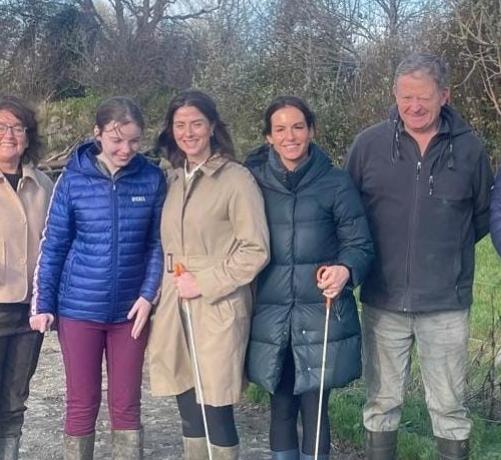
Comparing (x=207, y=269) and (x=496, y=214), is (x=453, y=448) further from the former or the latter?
(x=207, y=269)

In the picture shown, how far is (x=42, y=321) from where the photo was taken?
428cm

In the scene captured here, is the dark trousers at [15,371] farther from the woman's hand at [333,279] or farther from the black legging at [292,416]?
the woman's hand at [333,279]

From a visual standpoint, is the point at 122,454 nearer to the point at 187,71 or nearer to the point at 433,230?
the point at 433,230

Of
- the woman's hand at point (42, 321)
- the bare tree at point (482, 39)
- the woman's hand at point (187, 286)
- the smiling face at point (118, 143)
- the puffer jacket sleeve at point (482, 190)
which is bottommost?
the woman's hand at point (42, 321)

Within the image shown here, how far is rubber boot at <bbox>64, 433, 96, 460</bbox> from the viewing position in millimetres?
4457

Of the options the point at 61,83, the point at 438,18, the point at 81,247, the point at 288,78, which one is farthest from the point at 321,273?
the point at 61,83

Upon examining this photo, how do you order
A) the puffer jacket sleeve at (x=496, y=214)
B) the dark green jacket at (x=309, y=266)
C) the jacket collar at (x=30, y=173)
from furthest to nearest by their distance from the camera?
the jacket collar at (x=30, y=173) < the dark green jacket at (x=309, y=266) < the puffer jacket sleeve at (x=496, y=214)

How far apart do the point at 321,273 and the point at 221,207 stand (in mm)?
551

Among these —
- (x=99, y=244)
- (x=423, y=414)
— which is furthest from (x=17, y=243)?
(x=423, y=414)

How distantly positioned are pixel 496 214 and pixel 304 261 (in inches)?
34.5

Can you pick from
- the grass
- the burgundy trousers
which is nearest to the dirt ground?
the grass

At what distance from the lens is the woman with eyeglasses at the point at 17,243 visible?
4395 millimetres

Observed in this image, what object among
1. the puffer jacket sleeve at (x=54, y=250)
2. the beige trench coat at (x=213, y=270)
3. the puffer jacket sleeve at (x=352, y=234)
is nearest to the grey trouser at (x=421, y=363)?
the puffer jacket sleeve at (x=352, y=234)

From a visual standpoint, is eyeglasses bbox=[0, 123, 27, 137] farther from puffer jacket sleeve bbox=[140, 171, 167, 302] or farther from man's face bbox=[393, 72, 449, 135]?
man's face bbox=[393, 72, 449, 135]
